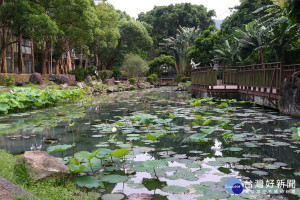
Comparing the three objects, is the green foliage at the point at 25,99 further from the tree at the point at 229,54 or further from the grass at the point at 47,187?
the tree at the point at 229,54

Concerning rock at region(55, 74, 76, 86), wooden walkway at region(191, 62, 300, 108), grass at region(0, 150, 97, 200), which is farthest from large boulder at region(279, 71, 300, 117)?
rock at region(55, 74, 76, 86)

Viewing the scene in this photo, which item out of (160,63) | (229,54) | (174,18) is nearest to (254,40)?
(229,54)

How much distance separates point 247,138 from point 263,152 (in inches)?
36.0

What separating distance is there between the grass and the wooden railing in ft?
26.5

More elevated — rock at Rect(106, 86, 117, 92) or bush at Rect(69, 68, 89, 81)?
bush at Rect(69, 68, 89, 81)

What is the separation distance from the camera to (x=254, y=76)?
479 inches

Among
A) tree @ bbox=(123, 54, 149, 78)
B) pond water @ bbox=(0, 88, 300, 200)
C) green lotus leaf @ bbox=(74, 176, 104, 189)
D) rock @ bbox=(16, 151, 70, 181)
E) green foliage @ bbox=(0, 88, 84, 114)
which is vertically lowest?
pond water @ bbox=(0, 88, 300, 200)

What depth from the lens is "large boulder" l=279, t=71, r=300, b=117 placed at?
8.15 meters

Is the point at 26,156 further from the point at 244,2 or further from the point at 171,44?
the point at 171,44

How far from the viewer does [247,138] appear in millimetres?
5363

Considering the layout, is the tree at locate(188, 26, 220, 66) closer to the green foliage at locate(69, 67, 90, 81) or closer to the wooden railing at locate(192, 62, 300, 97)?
the wooden railing at locate(192, 62, 300, 97)

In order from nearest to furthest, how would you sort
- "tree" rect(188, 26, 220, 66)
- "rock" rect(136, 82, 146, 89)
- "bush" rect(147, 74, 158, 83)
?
1. "tree" rect(188, 26, 220, 66)
2. "rock" rect(136, 82, 146, 89)
3. "bush" rect(147, 74, 158, 83)

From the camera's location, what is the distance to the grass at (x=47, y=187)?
107 inches

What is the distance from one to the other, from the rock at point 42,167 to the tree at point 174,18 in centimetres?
3749
